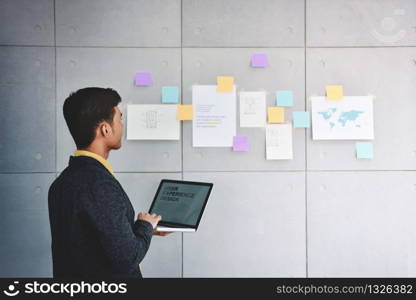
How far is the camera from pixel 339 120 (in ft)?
7.68

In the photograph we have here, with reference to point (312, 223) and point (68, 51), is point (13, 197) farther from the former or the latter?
point (312, 223)

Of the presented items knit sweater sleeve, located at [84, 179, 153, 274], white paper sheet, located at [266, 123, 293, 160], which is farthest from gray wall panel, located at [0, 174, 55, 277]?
white paper sheet, located at [266, 123, 293, 160]

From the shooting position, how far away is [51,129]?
229 cm

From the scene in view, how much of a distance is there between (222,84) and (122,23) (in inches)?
26.6

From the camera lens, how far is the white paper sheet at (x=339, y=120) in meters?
2.34

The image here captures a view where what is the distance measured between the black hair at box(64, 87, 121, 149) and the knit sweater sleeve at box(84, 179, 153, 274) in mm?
187

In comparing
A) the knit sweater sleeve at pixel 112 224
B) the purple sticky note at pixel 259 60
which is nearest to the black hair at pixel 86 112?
the knit sweater sleeve at pixel 112 224

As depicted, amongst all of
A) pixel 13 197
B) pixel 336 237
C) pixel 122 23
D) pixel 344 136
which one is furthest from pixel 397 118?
pixel 13 197

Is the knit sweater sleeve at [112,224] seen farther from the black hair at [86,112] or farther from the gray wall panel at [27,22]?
the gray wall panel at [27,22]

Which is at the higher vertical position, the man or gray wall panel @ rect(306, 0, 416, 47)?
gray wall panel @ rect(306, 0, 416, 47)

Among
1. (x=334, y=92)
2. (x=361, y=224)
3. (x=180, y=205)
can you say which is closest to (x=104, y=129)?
(x=180, y=205)

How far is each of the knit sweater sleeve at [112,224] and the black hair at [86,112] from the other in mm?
187

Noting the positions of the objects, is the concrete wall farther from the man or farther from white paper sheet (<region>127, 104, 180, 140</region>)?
the man

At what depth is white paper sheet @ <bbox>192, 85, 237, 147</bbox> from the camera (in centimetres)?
231
